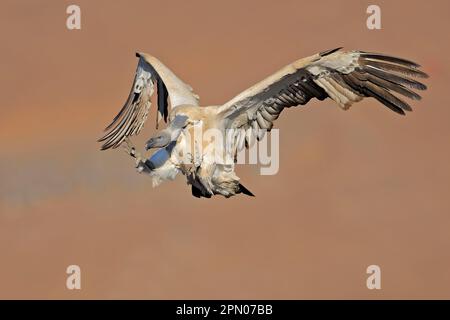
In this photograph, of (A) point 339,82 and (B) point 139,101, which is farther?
(B) point 139,101

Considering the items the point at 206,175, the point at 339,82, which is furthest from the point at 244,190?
the point at 339,82

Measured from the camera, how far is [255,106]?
3338 centimetres

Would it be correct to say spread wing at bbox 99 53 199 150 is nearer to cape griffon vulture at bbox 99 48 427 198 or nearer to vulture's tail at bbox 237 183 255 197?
cape griffon vulture at bbox 99 48 427 198

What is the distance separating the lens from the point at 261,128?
3372 centimetres

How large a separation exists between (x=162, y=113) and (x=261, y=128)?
346 centimetres

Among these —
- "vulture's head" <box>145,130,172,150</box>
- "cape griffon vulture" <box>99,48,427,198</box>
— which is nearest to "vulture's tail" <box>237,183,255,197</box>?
"cape griffon vulture" <box>99,48,427,198</box>

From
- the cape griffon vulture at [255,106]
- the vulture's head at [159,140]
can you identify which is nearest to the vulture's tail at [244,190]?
the cape griffon vulture at [255,106]

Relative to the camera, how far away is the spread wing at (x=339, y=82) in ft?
105

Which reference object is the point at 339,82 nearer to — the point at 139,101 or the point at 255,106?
the point at 255,106

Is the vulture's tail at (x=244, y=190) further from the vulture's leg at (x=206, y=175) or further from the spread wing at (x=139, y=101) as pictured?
the spread wing at (x=139, y=101)

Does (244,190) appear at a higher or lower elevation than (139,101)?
lower

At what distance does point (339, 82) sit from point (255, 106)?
1.86 m

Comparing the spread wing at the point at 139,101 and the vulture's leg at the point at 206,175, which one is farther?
the spread wing at the point at 139,101

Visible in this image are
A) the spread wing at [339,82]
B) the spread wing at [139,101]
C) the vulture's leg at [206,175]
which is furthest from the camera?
the spread wing at [139,101]
